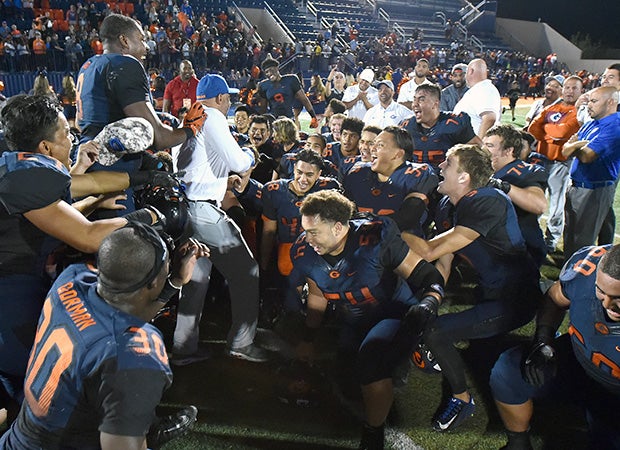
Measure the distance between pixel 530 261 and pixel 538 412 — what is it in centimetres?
99

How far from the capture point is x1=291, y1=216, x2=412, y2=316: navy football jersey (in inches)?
122

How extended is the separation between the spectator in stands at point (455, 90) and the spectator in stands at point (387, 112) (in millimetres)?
828

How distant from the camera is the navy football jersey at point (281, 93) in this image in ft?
28.8

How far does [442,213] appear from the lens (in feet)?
13.8

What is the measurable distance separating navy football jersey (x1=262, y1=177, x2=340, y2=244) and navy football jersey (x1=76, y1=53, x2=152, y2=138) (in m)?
1.43

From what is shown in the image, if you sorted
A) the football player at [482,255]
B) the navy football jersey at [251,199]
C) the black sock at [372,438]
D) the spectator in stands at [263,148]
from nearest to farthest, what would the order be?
the black sock at [372,438], the football player at [482,255], the navy football jersey at [251,199], the spectator in stands at [263,148]

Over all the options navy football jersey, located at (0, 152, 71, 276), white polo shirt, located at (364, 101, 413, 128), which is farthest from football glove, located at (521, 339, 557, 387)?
white polo shirt, located at (364, 101, 413, 128)

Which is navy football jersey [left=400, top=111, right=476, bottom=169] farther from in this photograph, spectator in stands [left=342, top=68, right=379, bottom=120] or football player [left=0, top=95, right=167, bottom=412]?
spectator in stands [left=342, top=68, right=379, bottom=120]

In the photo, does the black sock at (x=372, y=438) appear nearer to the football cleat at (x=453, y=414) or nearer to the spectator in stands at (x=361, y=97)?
the football cleat at (x=453, y=414)

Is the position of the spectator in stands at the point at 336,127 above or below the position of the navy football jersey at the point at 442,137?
below

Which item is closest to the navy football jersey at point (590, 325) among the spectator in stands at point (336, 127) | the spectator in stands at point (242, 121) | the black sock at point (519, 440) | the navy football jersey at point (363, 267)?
the black sock at point (519, 440)

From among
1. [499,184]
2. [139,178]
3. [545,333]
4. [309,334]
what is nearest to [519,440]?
[545,333]

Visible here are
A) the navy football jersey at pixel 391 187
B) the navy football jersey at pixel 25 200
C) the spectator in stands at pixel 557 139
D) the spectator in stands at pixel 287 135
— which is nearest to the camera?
the navy football jersey at pixel 25 200

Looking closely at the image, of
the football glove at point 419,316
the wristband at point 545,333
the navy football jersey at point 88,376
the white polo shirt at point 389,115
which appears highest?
the navy football jersey at point 88,376
